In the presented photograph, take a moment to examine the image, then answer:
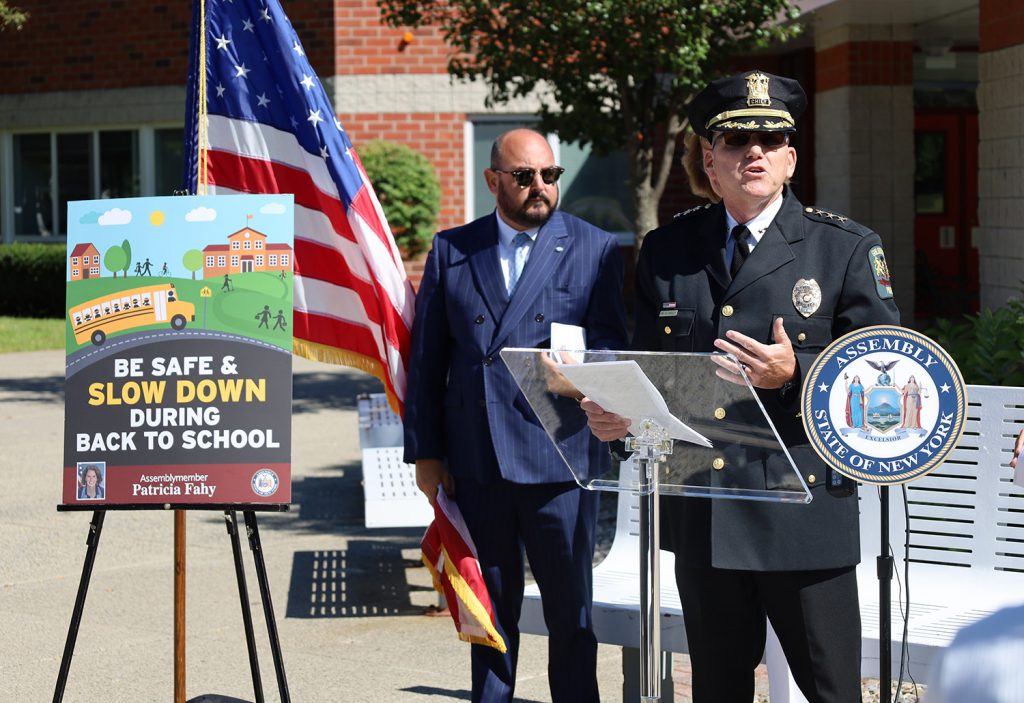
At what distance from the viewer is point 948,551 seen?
4832 millimetres

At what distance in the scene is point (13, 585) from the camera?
6.61 metres

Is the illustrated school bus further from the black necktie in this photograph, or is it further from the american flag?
the black necktie

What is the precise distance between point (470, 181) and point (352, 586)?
457 inches

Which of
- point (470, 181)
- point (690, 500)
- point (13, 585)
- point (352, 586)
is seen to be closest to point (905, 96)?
point (470, 181)

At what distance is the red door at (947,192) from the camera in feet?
57.9

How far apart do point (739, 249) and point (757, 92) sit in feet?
1.32

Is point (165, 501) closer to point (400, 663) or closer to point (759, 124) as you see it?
point (400, 663)

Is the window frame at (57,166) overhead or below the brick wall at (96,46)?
below

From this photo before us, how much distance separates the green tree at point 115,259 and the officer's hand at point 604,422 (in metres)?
1.69

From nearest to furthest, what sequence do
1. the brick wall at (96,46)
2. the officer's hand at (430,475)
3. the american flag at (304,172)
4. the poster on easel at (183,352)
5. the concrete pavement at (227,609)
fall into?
the poster on easel at (183,352) < the officer's hand at (430,475) < the american flag at (304,172) < the concrete pavement at (227,609) < the brick wall at (96,46)

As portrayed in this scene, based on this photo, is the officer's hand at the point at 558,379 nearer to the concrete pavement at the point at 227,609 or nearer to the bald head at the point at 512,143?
the bald head at the point at 512,143

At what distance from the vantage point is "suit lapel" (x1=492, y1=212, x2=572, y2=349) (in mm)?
4191

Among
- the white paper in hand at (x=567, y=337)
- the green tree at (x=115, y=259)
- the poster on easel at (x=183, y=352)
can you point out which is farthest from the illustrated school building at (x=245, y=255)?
the white paper in hand at (x=567, y=337)

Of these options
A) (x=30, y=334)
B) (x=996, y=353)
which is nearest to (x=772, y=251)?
(x=996, y=353)
